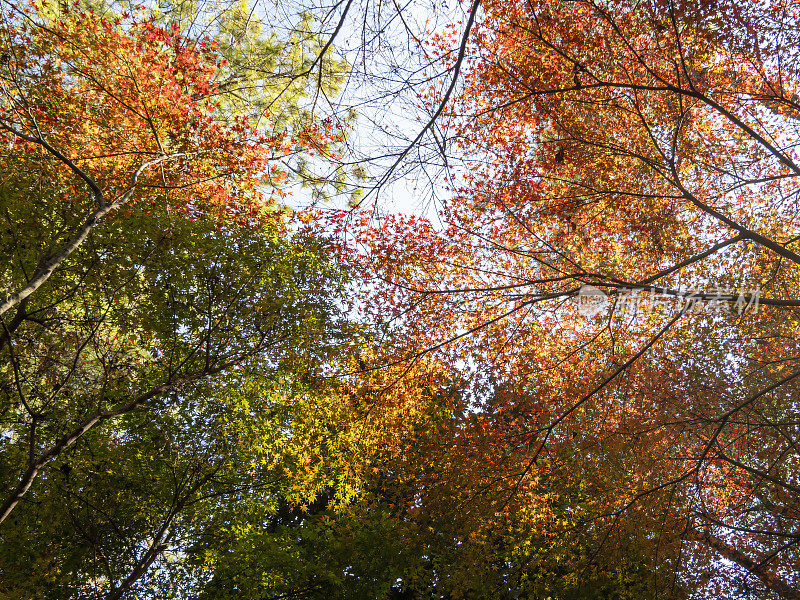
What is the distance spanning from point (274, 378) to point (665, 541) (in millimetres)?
9053

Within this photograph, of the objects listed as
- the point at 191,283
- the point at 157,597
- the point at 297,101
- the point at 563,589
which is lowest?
the point at 157,597

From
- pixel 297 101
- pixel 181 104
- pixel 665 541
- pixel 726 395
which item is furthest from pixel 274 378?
pixel 726 395

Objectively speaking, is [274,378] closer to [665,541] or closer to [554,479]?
[554,479]

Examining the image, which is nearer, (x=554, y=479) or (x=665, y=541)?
(x=665, y=541)

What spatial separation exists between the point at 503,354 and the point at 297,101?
953 centimetres

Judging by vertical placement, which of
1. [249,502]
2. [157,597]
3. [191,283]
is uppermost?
[191,283]

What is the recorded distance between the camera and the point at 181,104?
1072 centimetres

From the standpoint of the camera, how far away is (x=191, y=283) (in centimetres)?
998

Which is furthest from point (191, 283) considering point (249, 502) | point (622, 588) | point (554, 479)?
point (622, 588)

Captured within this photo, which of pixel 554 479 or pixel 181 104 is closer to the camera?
pixel 181 104

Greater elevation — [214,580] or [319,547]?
[319,547]

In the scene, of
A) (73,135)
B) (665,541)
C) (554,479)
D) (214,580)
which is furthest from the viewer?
(554,479)

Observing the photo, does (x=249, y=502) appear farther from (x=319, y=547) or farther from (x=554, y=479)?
(x=554, y=479)

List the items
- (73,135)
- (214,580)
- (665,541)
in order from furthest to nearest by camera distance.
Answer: (214,580), (73,135), (665,541)
